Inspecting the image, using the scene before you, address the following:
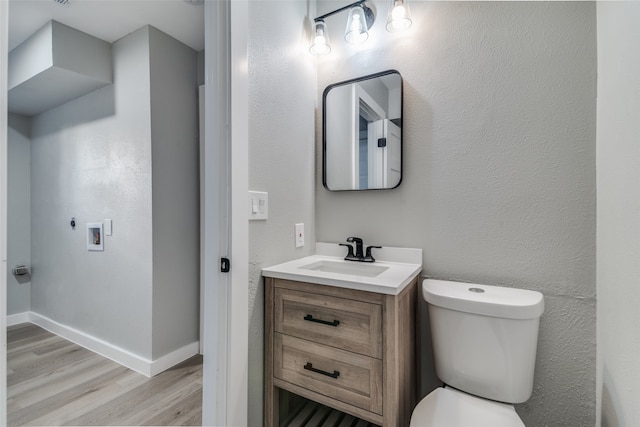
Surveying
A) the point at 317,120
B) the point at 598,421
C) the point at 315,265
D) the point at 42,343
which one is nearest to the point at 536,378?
the point at 598,421

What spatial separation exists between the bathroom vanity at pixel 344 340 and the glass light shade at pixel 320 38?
117 centimetres

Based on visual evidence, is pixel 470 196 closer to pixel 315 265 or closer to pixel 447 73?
pixel 447 73

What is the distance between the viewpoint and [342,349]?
1077mm

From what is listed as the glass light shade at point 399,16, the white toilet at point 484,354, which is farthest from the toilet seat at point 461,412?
the glass light shade at point 399,16

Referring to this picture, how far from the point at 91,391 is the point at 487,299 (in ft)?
7.55

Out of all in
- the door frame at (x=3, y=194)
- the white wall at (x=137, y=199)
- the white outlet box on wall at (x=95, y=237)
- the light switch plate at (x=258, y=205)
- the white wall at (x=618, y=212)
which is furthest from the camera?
the white outlet box on wall at (x=95, y=237)

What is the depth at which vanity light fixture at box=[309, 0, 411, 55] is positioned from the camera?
1.34 m

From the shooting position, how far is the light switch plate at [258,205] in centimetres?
117

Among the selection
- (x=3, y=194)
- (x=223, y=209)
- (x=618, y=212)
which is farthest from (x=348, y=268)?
(x=3, y=194)

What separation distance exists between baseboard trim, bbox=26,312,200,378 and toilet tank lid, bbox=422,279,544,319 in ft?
6.18

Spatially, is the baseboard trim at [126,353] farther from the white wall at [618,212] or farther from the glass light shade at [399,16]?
the glass light shade at [399,16]

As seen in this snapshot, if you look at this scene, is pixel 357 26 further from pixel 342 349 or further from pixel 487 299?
pixel 342 349

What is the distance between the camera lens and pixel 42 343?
240cm

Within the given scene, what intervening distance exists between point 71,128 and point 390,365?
309 centimetres
